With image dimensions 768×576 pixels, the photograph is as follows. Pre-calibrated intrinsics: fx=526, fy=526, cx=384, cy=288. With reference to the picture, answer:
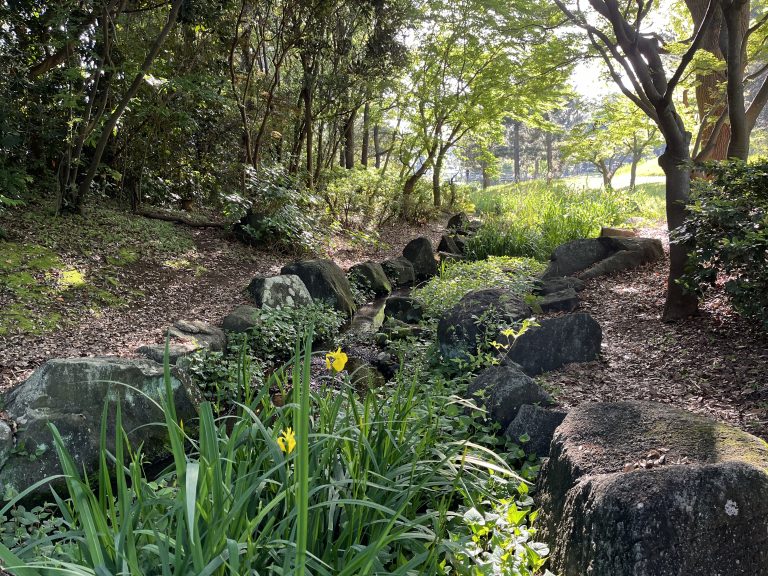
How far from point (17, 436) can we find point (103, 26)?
20.2 feet

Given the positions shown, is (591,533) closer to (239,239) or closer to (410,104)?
(239,239)

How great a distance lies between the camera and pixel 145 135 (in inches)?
354

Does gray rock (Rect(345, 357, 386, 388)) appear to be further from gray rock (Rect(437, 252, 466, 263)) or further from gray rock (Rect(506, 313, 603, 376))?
gray rock (Rect(437, 252, 466, 263))

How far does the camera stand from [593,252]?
25.2ft

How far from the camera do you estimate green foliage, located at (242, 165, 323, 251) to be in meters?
8.75

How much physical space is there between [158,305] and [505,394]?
4.54 meters

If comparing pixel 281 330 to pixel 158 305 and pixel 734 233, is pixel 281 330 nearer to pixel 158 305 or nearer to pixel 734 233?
pixel 158 305

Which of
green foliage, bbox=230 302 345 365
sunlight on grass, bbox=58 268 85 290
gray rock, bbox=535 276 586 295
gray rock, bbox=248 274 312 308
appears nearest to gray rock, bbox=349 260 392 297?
gray rock, bbox=248 274 312 308

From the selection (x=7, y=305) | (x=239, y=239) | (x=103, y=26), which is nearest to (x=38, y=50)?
(x=103, y=26)

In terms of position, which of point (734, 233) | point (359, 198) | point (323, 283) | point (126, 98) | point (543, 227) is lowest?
point (323, 283)

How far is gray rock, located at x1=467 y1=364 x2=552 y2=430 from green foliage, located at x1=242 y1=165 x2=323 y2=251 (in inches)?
240

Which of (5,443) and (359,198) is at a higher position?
(359,198)

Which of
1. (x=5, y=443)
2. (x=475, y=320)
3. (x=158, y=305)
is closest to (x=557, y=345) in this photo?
(x=475, y=320)

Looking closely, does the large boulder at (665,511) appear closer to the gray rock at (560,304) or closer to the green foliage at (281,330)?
the green foliage at (281,330)
